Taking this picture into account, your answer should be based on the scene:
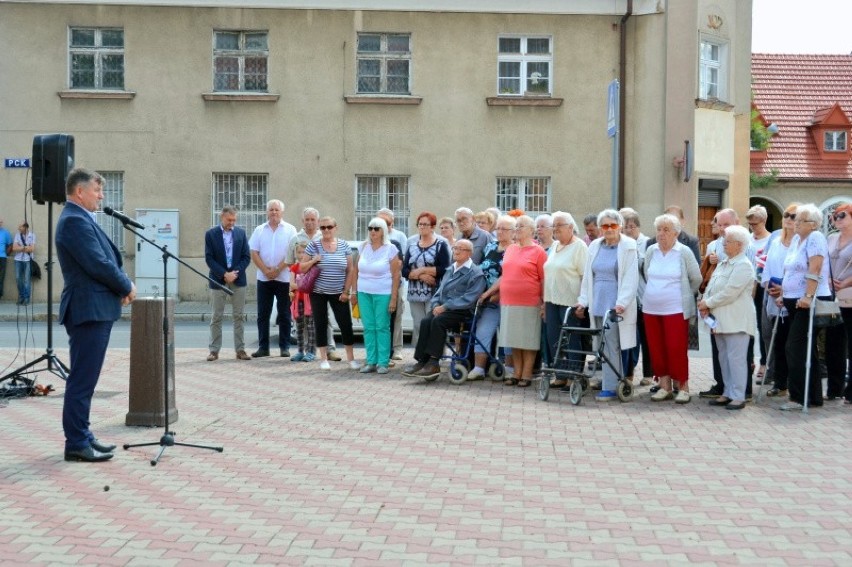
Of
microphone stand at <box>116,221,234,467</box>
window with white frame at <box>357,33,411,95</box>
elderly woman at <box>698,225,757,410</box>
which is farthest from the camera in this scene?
window with white frame at <box>357,33,411,95</box>

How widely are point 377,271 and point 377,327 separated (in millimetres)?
663

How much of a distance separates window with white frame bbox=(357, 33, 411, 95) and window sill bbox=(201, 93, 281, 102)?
1.90m

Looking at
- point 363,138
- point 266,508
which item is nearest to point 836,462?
point 266,508

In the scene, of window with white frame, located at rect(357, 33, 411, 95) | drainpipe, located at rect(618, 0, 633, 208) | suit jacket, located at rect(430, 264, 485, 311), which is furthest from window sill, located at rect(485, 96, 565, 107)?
suit jacket, located at rect(430, 264, 485, 311)

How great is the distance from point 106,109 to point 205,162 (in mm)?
2331

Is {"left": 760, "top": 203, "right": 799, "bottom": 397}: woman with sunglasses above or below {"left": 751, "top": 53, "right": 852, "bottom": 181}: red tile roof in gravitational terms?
below

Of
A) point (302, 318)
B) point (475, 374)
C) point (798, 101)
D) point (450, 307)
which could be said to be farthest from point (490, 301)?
point (798, 101)

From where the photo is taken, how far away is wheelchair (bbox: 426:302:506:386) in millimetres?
12984

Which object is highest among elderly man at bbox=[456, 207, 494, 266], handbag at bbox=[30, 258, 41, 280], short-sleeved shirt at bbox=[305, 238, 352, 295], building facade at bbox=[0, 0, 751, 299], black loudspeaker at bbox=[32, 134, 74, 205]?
building facade at bbox=[0, 0, 751, 299]

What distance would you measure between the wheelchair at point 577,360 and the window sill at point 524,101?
42.9 feet

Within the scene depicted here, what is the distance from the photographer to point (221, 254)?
14.8 meters

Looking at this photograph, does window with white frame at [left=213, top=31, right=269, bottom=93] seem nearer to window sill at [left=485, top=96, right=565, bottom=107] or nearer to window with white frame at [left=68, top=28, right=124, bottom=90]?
window with white frame at [left=68, top=28, right=124, bottom=90]

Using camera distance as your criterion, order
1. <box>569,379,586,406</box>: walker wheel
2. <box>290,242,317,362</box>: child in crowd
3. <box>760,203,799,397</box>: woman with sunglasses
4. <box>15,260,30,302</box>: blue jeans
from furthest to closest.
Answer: <box>15,260,30,302</box>: blue jeans, <box>290,242,317,362</box>: child in crowd, <box>760,203,799,397</box>: woman with sunglasses, <box>569,379,586,406</box>: walker wheel

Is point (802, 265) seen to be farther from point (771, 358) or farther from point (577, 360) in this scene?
point (577, 360)
